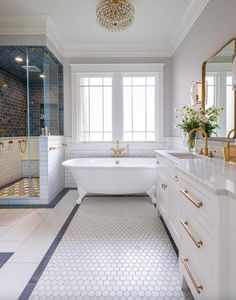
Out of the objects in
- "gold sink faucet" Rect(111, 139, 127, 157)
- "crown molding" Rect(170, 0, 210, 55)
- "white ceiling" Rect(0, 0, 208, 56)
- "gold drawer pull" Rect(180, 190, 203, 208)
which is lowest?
"gold drawer pull" Rect(180, 190, 203, 208)

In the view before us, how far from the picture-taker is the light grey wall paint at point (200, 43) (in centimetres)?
208

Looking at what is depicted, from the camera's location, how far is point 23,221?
9.17 ft

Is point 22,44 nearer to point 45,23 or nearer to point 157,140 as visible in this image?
point 45,23

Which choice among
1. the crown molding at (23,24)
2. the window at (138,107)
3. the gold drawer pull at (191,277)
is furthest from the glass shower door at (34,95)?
the gold drawer pull at (191,277)

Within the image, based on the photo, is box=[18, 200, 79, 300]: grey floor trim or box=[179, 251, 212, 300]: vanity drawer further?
box=[18, 200, 79, 300]: grey floor trim

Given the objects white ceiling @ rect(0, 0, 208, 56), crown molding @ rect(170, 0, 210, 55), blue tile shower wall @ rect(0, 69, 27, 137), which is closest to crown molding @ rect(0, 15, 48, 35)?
white ceiling @ rect(0, 0, 208, 56)

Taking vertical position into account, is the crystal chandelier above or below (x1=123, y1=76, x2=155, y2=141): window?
above

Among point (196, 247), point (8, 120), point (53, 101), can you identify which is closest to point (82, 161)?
point (53, 101)

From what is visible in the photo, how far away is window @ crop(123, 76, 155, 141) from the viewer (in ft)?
14.2

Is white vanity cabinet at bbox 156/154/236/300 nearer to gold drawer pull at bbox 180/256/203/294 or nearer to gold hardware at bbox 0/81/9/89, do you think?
gold drawer pull at bbox 180/256/203/294

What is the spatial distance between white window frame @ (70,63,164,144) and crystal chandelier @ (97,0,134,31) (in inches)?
53.3

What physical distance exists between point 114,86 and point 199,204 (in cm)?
353

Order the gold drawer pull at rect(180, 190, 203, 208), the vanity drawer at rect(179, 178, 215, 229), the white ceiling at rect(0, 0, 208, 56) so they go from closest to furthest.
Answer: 1. the vanity drawer at rect(179, 178, 215, 229)
2. the gold drawer pull at rect(180, 190, 203, 208)
3. the white ceiling at rect(0, 0, 208, 56)

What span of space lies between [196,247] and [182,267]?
14.9 inches
